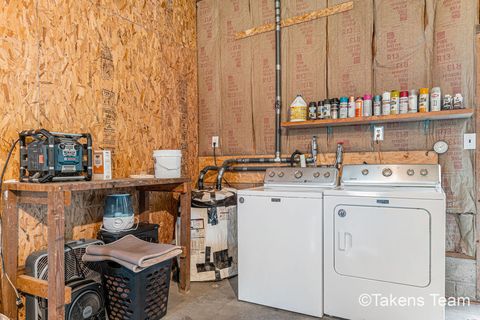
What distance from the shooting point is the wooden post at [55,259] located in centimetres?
169

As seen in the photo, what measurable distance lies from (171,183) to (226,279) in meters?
1.09

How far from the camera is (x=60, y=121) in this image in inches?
90.4

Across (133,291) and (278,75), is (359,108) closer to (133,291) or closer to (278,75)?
(278,75)

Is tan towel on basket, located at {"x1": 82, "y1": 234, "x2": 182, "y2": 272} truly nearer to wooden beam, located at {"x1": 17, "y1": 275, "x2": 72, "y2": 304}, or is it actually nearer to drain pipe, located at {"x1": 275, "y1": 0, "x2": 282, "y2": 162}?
wooden beam, located at {"x1": 17, "y1": 275, "x2": 72, "y2": 304}

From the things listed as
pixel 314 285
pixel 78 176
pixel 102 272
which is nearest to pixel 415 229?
pixel 314 285

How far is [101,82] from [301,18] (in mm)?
1937

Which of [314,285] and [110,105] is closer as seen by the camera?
[314,285]

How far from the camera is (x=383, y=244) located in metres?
2.00

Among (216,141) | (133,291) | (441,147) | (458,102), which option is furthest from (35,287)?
(458,102)

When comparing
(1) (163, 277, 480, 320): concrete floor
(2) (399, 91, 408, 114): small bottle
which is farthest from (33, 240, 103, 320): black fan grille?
(2) (399, 91, 408, 114): small bottle

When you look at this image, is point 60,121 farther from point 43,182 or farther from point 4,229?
point 4,229

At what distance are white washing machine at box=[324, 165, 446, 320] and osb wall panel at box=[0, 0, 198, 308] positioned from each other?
1.77m

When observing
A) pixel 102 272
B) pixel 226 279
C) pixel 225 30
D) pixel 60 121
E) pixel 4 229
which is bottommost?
pixel 226 279

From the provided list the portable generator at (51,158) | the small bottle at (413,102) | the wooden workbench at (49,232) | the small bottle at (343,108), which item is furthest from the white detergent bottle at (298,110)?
the portable generator at (51,158)
